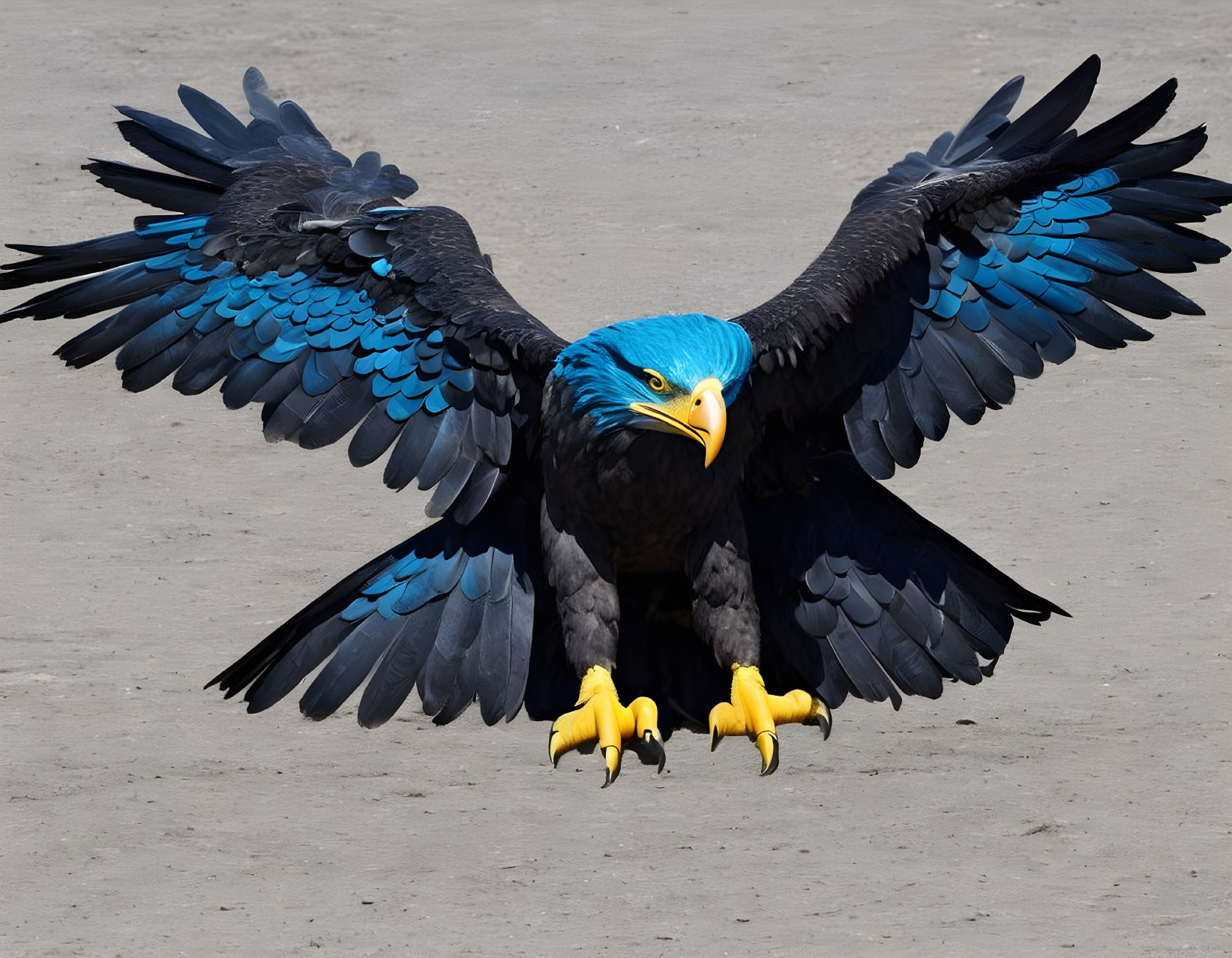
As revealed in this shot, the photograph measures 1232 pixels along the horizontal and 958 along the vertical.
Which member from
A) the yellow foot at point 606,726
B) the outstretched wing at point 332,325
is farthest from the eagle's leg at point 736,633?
the outstretched wing at point 332,325

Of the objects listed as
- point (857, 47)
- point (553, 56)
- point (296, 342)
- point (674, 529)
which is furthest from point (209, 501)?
point (857, 47)

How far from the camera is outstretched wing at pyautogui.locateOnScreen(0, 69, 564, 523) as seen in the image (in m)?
5.83

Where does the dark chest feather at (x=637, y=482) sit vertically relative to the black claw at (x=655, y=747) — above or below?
above

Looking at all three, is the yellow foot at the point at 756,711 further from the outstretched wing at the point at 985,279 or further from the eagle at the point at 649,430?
the outstretched wing at the point at 985,279

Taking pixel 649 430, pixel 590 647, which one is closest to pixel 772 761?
pixel 590 647

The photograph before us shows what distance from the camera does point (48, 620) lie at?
7980 millimetres

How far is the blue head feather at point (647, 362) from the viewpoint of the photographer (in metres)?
5.39

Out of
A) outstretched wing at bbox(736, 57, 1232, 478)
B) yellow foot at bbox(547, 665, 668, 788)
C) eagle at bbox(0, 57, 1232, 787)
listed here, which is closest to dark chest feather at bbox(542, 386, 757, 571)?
eagle at bbox(0, 57, 1232, 787)

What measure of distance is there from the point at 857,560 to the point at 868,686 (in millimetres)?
366

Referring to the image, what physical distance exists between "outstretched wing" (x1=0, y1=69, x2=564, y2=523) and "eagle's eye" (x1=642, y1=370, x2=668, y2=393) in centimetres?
37

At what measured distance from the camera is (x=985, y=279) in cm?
598

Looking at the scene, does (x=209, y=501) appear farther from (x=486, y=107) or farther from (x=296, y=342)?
(x=486, y=107)

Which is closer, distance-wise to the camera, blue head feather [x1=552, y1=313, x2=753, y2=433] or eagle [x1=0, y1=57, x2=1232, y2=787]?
blue head feather [x1=552, y1=313, x2=753, y2=433]

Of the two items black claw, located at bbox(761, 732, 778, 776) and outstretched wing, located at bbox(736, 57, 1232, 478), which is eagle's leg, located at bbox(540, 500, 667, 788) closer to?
black claw, located at bbox(761, 732, 778, 776)
